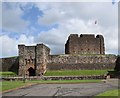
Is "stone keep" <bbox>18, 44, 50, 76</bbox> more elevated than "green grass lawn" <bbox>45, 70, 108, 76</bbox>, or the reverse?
"stone keep" <bbox>18, 44, 50, 76</bbox>

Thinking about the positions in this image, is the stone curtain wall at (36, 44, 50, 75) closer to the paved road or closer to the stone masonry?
the stone masonry

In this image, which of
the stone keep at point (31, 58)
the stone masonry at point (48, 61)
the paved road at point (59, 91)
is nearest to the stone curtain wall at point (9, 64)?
the stone masonry at point (48, 61)

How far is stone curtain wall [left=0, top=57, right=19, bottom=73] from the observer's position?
55.3 m

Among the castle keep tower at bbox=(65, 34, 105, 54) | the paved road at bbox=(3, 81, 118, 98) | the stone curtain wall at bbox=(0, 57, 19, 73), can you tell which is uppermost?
the castle keep tower at bbox=(65, 34, 105, 54)

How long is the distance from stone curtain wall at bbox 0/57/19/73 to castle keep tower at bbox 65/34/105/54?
11.2 meters

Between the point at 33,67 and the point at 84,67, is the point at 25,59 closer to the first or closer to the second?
the point at 33,67

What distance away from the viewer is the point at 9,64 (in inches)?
2216

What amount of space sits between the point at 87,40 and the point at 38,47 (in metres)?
12.4

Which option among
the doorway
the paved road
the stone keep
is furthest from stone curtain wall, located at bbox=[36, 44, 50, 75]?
the paved road

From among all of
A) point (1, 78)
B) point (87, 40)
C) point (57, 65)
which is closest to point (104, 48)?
point (87, 40)

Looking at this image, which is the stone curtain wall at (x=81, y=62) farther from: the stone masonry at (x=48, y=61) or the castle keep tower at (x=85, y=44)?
the castle keep tower at (x=85, y=44)

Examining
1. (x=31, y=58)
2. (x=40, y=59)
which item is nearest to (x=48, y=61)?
(x=40, y=59)

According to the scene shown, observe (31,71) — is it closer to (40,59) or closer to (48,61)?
(40,59)

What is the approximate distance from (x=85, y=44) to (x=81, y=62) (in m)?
7.17
